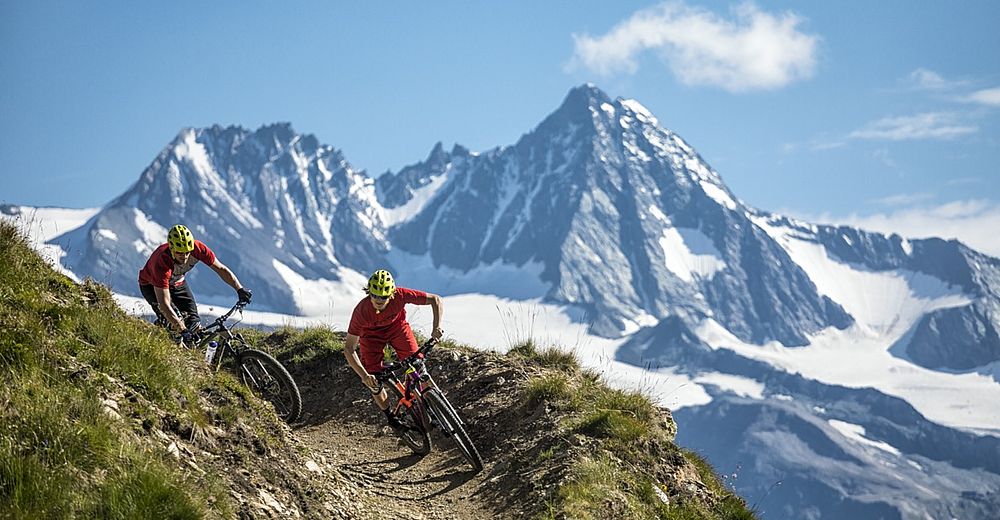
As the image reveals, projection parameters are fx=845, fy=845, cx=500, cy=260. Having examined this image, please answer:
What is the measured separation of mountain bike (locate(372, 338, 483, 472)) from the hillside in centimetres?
34

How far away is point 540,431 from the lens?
12992 millimetres

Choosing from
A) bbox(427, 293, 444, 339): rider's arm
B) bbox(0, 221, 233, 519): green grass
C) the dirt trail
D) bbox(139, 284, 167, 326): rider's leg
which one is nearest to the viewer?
bbox(0, 221, 233, 519): green grass

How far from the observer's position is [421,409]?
1348cm

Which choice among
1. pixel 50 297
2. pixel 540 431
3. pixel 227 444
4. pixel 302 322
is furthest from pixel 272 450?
pixel 302 322

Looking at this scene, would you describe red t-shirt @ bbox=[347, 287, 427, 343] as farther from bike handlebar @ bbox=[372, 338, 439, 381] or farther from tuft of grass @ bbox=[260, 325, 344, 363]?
tuft of grass @ bbox=[260, 325, 344, 363]

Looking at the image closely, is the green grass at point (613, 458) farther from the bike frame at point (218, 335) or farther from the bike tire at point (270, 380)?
the bike frame at point (218, 335)

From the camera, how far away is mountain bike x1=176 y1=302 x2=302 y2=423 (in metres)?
13.1

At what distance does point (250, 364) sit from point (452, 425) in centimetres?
336

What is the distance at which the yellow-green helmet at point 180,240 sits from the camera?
13.1 meters

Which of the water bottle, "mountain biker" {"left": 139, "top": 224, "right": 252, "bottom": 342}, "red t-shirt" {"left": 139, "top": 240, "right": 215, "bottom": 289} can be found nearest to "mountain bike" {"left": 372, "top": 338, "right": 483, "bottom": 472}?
the water bottle

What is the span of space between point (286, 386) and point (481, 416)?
331cm

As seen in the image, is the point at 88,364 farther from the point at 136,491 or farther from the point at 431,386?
the point at 431,386

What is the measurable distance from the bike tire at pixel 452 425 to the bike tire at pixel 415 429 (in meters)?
0.42

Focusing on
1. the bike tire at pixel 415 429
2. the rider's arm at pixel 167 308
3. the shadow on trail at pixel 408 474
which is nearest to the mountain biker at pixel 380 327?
the bike tire at pixel 415 429
